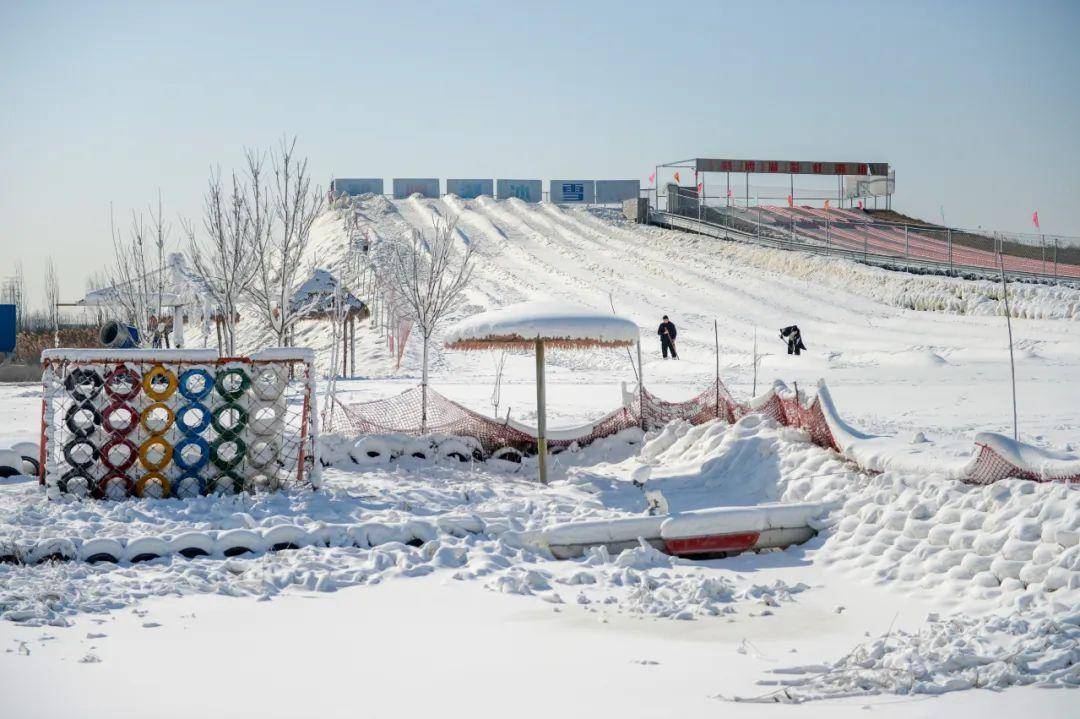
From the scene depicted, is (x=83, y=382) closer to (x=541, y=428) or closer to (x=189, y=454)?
(x=189, y=454)

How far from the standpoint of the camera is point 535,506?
432 inches

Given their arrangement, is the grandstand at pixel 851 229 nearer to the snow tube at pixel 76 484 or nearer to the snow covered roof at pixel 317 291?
the snow covered roof at pixel 317 291

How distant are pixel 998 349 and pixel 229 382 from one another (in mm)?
20005

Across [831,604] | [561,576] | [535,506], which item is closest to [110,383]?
[535,506]

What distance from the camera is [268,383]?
37.4 ft

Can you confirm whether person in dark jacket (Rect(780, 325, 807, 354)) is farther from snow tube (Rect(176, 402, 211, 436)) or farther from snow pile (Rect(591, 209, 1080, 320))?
snow tube (Rect(176, 402, 211, 436))

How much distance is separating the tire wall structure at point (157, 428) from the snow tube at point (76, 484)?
0.4 inches

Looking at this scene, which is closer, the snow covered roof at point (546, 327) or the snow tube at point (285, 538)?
the snow tube at point (285, 538)

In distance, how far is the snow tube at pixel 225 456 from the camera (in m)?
11.0

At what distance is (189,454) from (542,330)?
4163mm

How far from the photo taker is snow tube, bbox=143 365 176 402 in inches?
430

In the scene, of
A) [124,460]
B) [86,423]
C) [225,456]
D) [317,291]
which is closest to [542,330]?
[225,456]

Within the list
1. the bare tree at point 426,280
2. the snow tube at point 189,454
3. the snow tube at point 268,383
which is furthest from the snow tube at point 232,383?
the bare tree at point 426,280

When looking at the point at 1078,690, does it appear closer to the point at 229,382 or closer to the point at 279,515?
the point at 279,515
